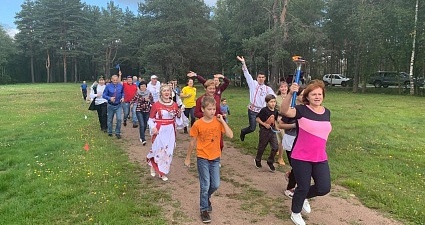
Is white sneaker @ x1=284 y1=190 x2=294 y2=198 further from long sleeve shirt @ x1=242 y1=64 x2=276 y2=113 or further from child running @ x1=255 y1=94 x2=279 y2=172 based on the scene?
long sleeve shirt @ x1=242 y1=64 x2=276 y2=113

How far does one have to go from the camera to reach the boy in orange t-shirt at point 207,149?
4.99 meters

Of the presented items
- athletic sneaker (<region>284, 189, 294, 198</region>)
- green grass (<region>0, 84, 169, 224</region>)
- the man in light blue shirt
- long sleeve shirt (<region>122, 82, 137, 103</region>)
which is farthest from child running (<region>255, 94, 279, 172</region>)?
long sleeve shirt (<region>122, 82, 137, 103</region>)

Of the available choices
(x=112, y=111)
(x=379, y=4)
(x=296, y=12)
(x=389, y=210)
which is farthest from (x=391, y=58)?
(x=389, y=210)

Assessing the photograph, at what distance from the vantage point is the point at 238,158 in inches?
340

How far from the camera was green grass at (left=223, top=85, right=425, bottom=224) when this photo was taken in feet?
18.8

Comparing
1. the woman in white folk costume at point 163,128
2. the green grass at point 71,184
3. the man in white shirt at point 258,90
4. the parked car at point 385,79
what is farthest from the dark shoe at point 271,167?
the parked car at point 385,79

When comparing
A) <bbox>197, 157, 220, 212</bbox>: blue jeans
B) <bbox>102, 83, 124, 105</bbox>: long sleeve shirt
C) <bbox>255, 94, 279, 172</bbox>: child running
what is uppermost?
<bbox>102, 83, 124, 105</bbox>: long sleeve shirt

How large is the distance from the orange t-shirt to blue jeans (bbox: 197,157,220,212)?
0.08 metres

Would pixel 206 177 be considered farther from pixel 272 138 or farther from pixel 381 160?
pixel 381 160

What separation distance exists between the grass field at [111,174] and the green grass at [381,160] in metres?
0.01

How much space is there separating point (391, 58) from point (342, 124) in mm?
23077

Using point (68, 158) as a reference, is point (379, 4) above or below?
above

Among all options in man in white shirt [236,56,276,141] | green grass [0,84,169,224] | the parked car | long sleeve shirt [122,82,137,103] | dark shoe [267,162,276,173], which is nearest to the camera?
green grass [0,84,169,224]

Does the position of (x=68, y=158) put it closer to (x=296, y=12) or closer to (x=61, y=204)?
(x=61, y=204)
